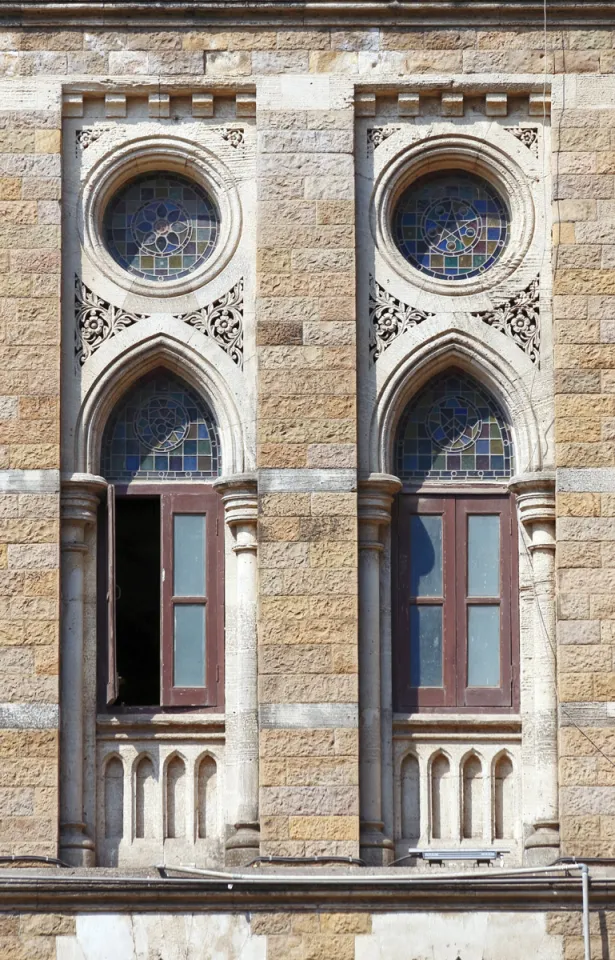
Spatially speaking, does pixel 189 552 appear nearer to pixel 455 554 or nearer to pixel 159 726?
pixel 159 726

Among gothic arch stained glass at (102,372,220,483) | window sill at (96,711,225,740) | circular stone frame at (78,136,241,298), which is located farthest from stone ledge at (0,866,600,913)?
circular stone frame at (78,136,241,298)

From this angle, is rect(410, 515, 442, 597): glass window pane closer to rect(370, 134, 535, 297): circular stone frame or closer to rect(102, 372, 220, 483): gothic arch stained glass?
rect(102, 372, 220, 483): gothic arch stained glass

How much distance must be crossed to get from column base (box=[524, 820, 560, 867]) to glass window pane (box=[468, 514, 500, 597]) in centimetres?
179

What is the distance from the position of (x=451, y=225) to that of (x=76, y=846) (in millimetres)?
5269

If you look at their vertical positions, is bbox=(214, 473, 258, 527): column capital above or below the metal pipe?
above

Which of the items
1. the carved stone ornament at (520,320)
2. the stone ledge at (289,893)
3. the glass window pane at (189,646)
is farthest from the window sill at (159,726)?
the carved stone ornament at (520,320)

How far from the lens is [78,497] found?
19.7m

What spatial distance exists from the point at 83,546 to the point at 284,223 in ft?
8.94

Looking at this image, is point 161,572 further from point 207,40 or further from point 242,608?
point 207,40

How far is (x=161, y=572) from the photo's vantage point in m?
19.9

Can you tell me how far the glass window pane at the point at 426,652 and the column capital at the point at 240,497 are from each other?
1.39 metres

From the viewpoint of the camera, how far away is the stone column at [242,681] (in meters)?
19.4

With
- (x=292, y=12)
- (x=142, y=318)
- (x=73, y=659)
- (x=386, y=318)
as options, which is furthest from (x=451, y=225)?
(x=73, y=659)

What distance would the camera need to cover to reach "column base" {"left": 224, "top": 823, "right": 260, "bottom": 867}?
759 inches
